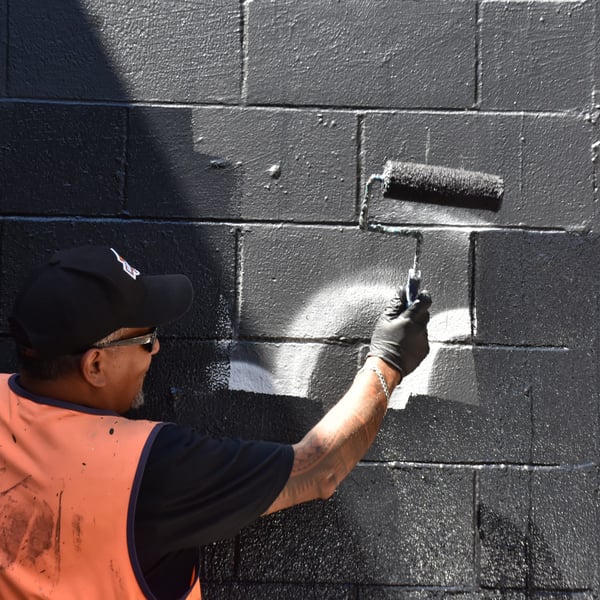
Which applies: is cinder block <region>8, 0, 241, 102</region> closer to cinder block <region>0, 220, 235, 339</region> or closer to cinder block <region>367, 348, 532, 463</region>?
cinder block <region>0, 220, 235, 339</region>

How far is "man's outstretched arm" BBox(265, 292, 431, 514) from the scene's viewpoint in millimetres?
1672

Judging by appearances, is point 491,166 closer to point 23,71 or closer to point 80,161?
point 80,161

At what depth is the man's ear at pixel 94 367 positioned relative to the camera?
1.57 m

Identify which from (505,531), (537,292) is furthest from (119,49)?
(505,531)

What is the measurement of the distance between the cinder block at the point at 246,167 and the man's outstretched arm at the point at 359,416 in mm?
496

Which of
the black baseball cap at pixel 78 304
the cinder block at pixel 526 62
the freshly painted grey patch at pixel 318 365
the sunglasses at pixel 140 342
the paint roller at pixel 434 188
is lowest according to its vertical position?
the freshly painted grey patch at pixel 318 365

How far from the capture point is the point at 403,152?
2.28 m

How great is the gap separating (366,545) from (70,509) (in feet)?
3.63

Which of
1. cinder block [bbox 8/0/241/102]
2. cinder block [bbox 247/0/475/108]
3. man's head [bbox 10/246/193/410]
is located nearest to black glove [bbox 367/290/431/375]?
man's head [bbox 10/246/193/410]

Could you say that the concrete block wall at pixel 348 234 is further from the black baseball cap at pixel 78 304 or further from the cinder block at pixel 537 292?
the black baseball cap at pixel 78 304

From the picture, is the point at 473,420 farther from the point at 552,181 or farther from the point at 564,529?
the point at 552,181

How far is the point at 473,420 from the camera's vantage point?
7.39ft

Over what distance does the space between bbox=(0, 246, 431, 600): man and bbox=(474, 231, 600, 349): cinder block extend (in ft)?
2.87

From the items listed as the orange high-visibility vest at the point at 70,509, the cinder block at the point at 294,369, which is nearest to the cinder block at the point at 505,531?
the cinder block at the point at 294,369
